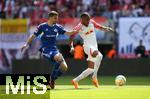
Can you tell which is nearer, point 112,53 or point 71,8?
point 112,53

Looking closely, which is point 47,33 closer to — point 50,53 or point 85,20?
point 50,53

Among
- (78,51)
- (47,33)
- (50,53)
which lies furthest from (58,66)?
(78,51)

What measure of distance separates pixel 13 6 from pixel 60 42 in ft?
15.2

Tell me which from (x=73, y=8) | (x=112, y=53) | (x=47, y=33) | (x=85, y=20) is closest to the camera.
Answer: (x=47, y=33)

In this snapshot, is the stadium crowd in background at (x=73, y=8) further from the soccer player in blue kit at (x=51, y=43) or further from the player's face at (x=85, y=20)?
the soccer player in blue kit at (x=51, y=43)

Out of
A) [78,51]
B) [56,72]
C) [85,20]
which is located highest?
[85,20]

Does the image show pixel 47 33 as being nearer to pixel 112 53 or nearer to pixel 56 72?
pixel 56 72

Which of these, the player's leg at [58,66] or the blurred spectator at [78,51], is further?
the blurred spectator at [78,51]

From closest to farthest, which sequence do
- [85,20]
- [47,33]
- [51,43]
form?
1. [47,33]
2. [51,43]
3. [85,20]

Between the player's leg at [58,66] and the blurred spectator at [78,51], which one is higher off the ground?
the player's leg at [58,66]

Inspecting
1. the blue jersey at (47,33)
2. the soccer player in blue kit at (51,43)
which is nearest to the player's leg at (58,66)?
the soccer player in blue kit at (51,43)

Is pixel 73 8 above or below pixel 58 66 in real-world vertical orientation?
above

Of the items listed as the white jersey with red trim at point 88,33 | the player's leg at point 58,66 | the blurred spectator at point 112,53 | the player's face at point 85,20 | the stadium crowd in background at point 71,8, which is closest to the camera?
the player's leg at point 58,66

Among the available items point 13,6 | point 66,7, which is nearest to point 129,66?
point 66,7
